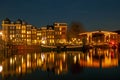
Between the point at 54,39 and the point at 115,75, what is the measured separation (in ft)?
202

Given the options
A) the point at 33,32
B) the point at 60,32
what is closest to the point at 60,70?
the point at 60,32

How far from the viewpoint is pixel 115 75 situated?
18.6 meters

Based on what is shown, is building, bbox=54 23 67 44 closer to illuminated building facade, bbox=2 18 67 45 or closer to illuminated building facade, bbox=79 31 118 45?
illuminated building facade, bbox=2 18 67 45

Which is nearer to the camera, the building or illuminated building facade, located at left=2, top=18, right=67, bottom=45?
illuminated building facade, located at left=2, top=18, right=67, bottom=45

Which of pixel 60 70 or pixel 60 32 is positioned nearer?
pixel 60 70

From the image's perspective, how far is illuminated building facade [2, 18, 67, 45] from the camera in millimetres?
76500

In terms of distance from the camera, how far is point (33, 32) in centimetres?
7981

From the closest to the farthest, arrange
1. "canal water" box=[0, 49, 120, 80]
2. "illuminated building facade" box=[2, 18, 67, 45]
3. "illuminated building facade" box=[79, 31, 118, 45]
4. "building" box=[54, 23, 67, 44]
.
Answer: "canal water" box=[0, 49, 120, 80]
"illuminated building facade" box=[79, 31, 118, 45]
"illuminated building facade" box=[2, 18, 67, 45]
"building" box=[54, 23, 67, 44]

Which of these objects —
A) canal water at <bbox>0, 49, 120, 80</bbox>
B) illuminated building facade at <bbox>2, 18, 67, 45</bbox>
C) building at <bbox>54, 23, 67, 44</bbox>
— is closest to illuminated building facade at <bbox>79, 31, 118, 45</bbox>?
building at <bbox>54, 23, 67, 44</bbox>

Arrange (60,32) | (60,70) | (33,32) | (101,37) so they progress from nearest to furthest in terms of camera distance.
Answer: (60,70) → (101,37) → (60,32) → (33,32)

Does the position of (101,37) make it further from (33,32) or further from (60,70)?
(60,70)

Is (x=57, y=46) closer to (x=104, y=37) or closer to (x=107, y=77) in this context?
(x=104, y=37)

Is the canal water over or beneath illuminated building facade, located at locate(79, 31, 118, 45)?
beneath

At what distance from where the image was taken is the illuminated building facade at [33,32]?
251ft
